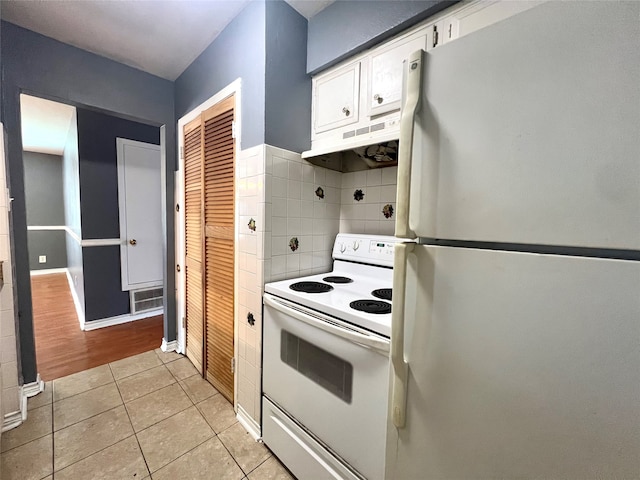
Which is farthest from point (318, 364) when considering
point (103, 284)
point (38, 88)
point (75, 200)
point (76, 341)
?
point (75, 200)

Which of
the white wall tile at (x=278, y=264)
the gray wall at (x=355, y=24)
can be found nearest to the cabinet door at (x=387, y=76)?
the gray wall at (x=355, y=24)

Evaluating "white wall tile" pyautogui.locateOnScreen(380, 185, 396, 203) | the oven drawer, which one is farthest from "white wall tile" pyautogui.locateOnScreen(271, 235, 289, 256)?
the oven drawer

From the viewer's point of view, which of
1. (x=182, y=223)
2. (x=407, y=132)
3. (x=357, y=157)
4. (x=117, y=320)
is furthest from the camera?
(x=117, y=320)

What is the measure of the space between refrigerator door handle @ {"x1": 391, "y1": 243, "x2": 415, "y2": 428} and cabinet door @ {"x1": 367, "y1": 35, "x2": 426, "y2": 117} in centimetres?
92

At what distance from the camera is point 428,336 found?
70 centimetres

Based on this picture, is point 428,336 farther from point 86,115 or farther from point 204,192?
point 86,115

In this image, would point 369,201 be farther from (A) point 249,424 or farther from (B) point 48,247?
(B) point 48,247

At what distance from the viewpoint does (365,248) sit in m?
1.59

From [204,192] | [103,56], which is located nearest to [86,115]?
[103,56]

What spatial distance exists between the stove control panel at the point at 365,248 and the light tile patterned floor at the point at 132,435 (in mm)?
1189

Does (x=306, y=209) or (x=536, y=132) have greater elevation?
(x=536, y=132)

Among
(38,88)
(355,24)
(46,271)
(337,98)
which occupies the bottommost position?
(46,271)

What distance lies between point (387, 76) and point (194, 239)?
1.81 metres

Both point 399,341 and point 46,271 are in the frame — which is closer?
point 399,341
